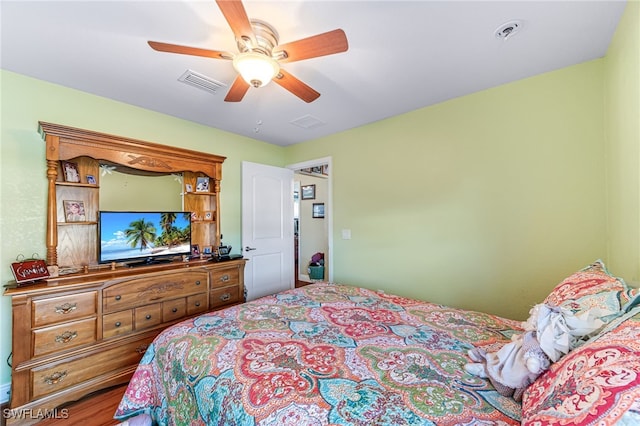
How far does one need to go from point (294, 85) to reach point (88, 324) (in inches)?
→ 91.7

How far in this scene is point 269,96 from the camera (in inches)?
93.9

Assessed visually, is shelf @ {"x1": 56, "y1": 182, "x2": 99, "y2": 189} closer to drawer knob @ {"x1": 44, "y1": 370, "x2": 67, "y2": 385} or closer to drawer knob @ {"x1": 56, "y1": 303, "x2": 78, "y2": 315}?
drawer knob @ {"x1": 56, "y1": 303, "x2": 78, "y2": 315}

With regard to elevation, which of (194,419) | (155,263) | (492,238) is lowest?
(194,419)

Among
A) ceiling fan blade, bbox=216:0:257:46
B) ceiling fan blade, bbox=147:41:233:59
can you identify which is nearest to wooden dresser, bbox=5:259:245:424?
ceiling fan blade, bbox=147:41:233:59

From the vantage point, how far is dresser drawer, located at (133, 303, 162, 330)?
2.17m

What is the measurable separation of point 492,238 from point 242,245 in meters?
2.75

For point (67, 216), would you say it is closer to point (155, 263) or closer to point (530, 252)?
point (155, 263)

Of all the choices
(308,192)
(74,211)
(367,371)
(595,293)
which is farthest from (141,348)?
(308,192)

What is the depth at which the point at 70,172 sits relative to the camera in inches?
87.7

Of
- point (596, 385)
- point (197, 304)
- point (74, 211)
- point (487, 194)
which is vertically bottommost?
point (197, 304)

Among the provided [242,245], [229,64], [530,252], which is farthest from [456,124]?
[242,245]

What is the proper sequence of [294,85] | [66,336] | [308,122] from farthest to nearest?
[308,122] < [66,336] < [294,85]

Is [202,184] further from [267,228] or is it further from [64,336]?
[64,336]

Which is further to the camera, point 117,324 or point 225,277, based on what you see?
point 225,277
